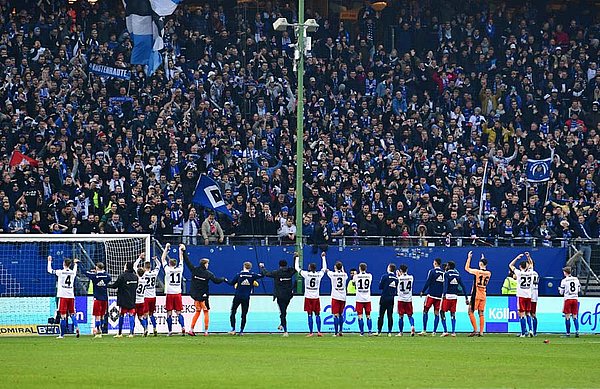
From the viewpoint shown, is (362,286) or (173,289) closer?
(173,289)

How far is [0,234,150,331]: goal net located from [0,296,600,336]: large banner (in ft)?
0.09

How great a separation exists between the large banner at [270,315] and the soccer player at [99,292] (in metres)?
1.58

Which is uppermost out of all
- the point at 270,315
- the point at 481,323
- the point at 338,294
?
the point at 338,294

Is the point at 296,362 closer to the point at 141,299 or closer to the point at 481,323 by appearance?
the point at 141,299

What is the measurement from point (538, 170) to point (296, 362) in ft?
64.0

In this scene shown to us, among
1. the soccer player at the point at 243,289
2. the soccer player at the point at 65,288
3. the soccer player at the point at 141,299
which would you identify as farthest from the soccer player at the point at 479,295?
the soccer player at the point at 65,288

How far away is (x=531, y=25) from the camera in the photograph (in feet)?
155

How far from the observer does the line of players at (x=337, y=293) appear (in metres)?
31.1

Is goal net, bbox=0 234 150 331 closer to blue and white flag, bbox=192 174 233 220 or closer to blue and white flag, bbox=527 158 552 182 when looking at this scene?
blue and white flag, bbox=192 174 233 220

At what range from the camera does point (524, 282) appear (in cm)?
3203

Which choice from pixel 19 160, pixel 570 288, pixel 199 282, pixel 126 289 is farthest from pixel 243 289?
pixel 570 288

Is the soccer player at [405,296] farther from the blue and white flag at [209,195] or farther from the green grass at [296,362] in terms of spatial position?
the blue and white flag at [209,195]

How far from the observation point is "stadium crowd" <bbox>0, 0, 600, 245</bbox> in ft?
117

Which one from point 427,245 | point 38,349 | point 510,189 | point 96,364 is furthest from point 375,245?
point 96,364
